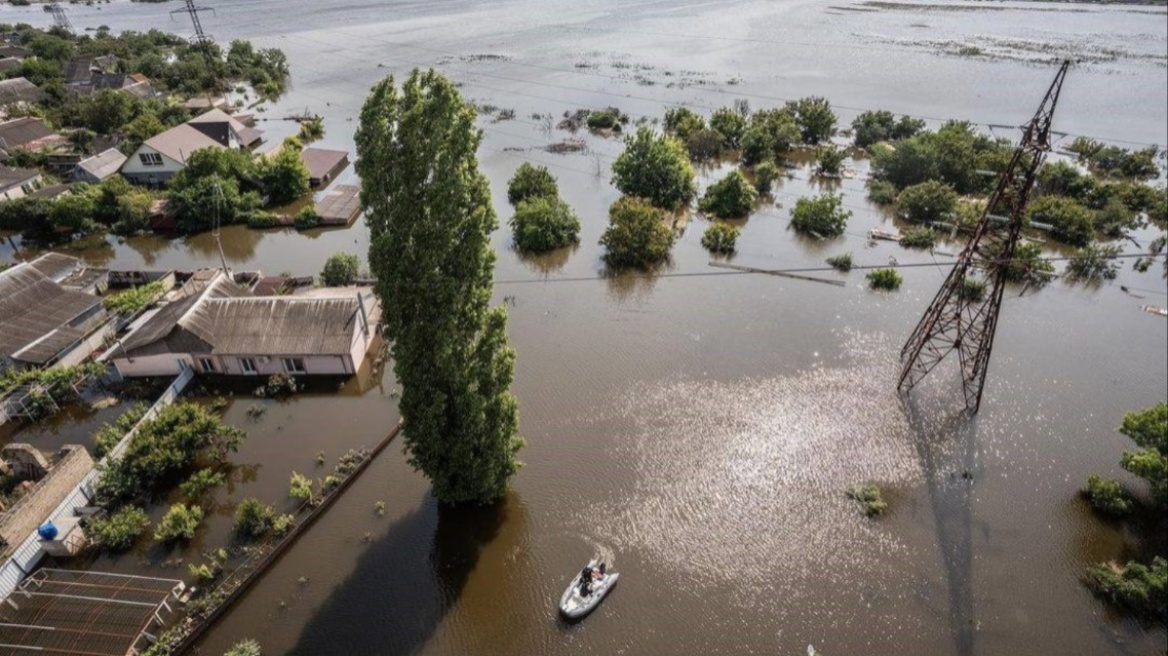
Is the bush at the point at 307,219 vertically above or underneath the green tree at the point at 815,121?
underneath

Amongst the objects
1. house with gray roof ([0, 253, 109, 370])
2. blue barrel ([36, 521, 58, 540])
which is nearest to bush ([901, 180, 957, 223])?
blue barrel ([36, 521, 58, 540])

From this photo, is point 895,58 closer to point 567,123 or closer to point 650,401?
point 567,123

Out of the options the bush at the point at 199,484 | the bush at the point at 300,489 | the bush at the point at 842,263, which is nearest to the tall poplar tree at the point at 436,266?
the bush at the point at 300,489

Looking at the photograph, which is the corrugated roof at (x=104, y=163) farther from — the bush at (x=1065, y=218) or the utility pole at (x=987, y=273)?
the bush at (x=1065, y=218)

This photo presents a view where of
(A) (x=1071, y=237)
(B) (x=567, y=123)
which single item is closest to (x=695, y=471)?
(A) (x=1071, y=237)

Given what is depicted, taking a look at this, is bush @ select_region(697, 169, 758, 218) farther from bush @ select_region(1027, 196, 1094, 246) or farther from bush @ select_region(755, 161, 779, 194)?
bush @ select_region(1027, 196, 1094, 246)

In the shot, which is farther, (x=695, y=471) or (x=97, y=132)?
(x=97, y=132)

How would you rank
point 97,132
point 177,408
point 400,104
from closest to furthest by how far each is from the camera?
point 400,104
point 177,408
point 97,132
